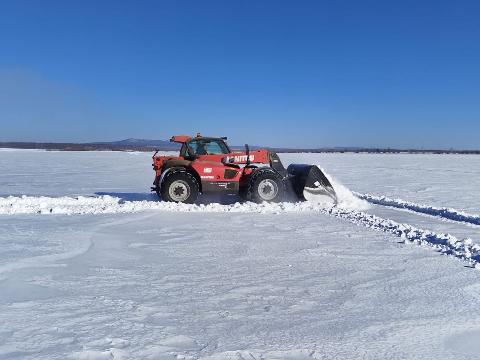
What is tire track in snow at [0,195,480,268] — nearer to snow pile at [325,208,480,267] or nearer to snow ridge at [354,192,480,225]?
snow pile at [325,208,480,267]

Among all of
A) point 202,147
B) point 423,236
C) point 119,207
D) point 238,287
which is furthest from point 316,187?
point 238,287

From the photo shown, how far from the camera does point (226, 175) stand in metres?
10.6

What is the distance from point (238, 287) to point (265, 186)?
5.97 m

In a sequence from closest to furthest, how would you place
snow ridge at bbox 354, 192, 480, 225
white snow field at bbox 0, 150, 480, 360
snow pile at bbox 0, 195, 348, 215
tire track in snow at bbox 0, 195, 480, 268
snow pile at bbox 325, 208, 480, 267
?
white snow field at bbox 0, 150, 480, 360, snow pile at bbox 325, 208, 480, 267, tire track in snow at bbox 0, 195, 480, 268, snow ridge at bbox 354, 192, 480, 225, snow pile at bbox 0, 195, 348, 215

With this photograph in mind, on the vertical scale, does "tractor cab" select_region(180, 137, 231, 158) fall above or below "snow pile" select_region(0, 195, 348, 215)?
above

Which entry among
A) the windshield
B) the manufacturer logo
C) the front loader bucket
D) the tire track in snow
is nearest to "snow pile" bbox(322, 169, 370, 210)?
the front loader bucket

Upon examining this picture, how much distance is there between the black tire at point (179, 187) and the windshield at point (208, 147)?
0.70 m

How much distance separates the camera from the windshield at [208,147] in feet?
35.8

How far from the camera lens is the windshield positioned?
10906 millimetres

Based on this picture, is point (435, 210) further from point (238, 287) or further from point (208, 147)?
point (238, 287)

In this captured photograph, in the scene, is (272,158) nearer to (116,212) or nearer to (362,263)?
(116,212)

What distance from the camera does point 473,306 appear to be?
4.19 meters

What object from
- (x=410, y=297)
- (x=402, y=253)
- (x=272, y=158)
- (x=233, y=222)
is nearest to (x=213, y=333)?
(x=410, y=297)

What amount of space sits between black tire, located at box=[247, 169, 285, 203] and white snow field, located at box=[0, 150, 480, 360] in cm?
155
